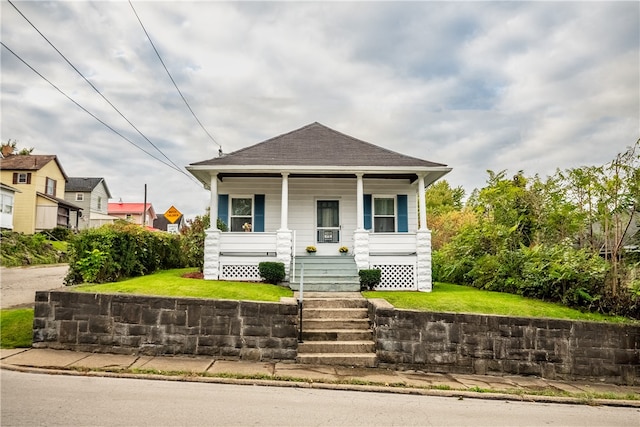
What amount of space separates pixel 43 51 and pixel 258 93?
7.45m

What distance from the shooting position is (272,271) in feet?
37.7

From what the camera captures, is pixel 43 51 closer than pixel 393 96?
Yes

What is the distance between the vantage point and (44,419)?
420 centimetres

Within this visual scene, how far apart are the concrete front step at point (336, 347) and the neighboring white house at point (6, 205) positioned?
27909mm

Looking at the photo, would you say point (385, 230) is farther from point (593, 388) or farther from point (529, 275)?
point (593, 388)

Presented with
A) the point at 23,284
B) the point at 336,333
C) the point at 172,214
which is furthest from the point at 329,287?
the point at 23,284

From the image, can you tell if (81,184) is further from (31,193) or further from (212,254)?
(212,254)

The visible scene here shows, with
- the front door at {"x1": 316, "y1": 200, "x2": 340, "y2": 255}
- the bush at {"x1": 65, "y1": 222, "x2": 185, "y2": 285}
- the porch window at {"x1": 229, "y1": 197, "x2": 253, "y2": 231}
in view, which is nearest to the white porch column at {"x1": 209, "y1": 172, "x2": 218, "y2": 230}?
the porch window at {"x1": 229, "y1": 197, "x2": 253, "y2": 231}

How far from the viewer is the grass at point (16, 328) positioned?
7.31 meters

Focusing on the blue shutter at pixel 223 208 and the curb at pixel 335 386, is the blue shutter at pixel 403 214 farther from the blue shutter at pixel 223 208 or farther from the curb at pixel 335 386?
the curb at pixel 335 386

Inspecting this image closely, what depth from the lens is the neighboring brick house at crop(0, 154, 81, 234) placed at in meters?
29.8

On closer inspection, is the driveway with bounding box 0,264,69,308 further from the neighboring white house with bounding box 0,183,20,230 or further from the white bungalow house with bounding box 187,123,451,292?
the neighboring white house with bounding box 0,183,20,230

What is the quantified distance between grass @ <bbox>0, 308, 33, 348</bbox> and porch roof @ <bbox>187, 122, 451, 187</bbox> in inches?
220

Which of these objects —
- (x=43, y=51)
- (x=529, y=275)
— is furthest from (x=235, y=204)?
(x=529, y=275)
